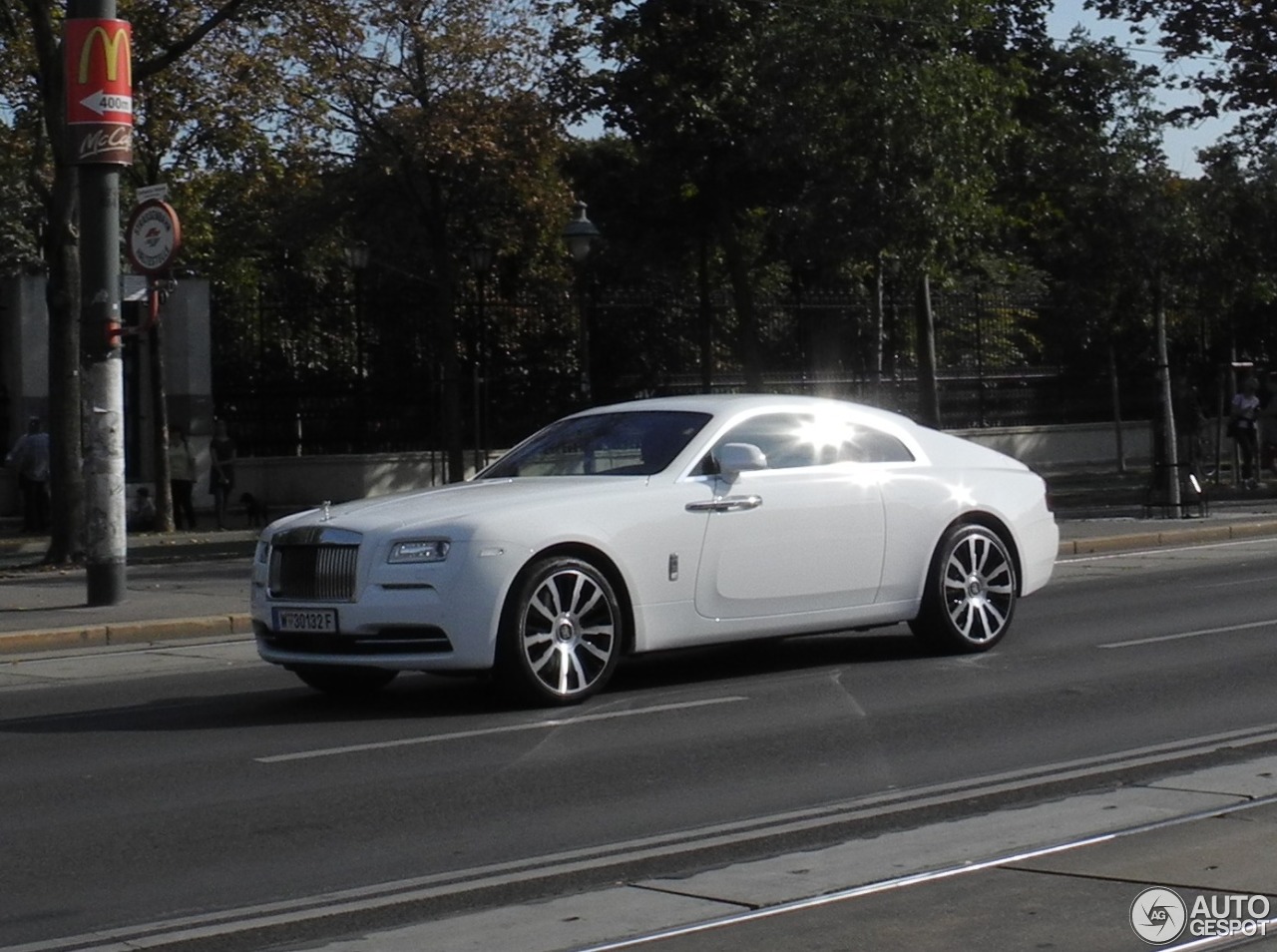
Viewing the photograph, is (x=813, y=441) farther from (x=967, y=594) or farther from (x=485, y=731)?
(x=485, y=731)

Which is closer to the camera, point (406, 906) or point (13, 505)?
point (406, 906)

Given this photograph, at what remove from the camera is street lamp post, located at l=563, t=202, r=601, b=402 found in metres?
27.6

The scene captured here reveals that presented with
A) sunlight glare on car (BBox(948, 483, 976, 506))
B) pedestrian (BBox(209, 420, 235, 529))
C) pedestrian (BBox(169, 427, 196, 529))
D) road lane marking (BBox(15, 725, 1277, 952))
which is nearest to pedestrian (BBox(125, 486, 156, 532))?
pedestrian (BBox(169, 427, 196, 529))

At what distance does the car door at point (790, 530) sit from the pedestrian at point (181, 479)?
63.0 feet

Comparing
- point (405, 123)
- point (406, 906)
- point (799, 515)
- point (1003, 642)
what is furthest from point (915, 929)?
point (405, 123)

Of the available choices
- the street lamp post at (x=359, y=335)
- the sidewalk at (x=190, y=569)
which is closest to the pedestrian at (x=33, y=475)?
the sidewalk at (x=190, y=569)

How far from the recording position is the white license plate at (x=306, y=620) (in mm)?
9984

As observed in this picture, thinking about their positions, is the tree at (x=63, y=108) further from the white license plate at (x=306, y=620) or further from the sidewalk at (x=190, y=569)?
the white license plate at (x=306, y=620)

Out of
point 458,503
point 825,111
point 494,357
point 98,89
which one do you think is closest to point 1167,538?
point 825,111

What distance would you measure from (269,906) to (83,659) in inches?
315

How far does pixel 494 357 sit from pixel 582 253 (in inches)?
196

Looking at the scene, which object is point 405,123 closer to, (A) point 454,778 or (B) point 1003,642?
(B) point 1003,642

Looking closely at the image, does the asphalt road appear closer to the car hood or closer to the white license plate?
the white license plate

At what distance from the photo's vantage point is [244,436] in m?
31.4
